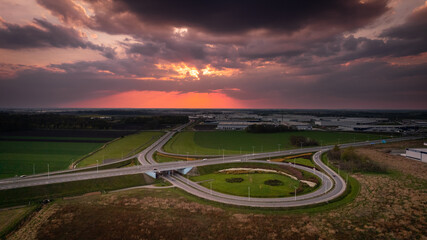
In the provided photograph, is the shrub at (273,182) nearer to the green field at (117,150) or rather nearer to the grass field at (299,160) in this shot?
the grass field at (299,160)

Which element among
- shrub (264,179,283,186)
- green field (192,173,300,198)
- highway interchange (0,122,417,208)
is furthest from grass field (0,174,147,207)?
shrub (264,179,283,186)

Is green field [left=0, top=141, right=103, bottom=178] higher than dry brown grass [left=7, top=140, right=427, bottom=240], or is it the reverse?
green field [left=0, top=141, right=103, bottom=178]

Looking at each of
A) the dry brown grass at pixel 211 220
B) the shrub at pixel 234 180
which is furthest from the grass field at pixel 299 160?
the shrub at pixel 234 180

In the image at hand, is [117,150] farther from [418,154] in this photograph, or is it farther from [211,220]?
[418,154]

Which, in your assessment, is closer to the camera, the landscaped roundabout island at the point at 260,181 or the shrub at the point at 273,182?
the landscaped roundabout island at the point at 260,181

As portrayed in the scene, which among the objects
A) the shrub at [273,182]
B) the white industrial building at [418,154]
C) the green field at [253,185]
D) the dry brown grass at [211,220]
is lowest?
the dry brown grass at [211,220]

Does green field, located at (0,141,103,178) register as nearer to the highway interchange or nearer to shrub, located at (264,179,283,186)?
the highway interchange

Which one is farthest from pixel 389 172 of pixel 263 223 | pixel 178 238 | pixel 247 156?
pixel 178 238

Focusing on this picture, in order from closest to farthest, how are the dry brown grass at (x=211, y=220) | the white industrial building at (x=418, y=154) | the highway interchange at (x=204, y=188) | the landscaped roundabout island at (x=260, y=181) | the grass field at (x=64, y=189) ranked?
the dry brown grass at (x=211, y=220)
the highway interchange at (x=204, y=188)
the grass field at (x=64, y=189)
the landscaped roundabout island at (x=260, y=181)
the white industrial building at (x=418, y=154)
